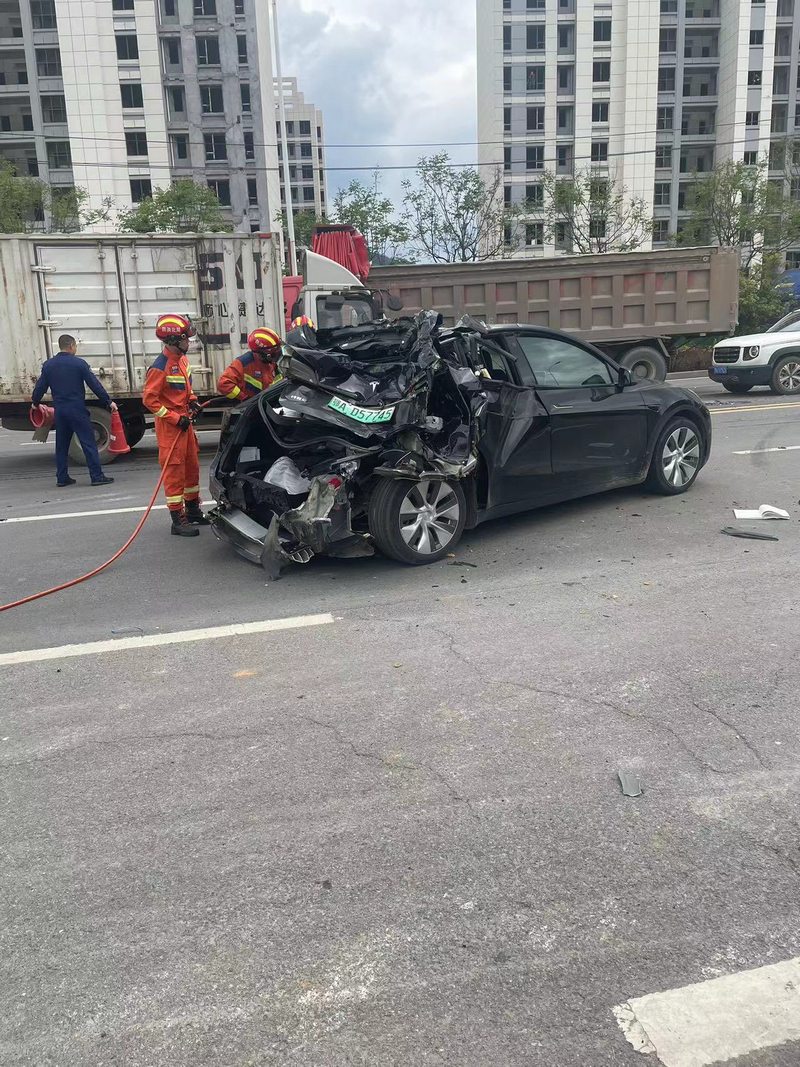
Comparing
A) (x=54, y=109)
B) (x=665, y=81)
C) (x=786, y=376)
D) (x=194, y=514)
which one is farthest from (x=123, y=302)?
(x=665, y=81)

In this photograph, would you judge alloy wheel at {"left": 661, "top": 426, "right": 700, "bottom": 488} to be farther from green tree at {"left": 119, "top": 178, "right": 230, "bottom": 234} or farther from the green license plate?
green tree at {"left": 119, "top": 178, "right": 230, "bottom": 234}

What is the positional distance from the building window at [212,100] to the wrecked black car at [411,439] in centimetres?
6066

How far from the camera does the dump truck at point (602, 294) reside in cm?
1750

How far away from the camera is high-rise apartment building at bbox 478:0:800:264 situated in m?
62.5

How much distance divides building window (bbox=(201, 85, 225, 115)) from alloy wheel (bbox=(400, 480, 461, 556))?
6183 cm

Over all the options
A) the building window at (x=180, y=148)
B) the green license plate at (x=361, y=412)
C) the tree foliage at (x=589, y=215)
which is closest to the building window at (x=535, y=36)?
the tree foliage at (x=589, y=215)

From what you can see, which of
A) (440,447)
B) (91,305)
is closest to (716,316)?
(91,305)

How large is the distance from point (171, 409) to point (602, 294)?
12790 millimetres

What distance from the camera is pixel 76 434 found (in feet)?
33.0

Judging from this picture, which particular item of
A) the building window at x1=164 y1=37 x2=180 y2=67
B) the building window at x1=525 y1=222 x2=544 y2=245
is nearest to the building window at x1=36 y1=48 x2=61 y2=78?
the building window at x1=164 y1=37 x2=180 y2=67

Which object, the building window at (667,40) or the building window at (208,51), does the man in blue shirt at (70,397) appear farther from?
the building window at (667,40)

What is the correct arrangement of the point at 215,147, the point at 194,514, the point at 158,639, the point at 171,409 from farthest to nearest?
the point at 215,147 < the point at 194,514 < the point at 171,409 < the point at 158,639

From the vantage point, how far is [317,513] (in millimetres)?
5492

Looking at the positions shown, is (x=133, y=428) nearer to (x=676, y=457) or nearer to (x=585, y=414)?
(x=585, y=414)
